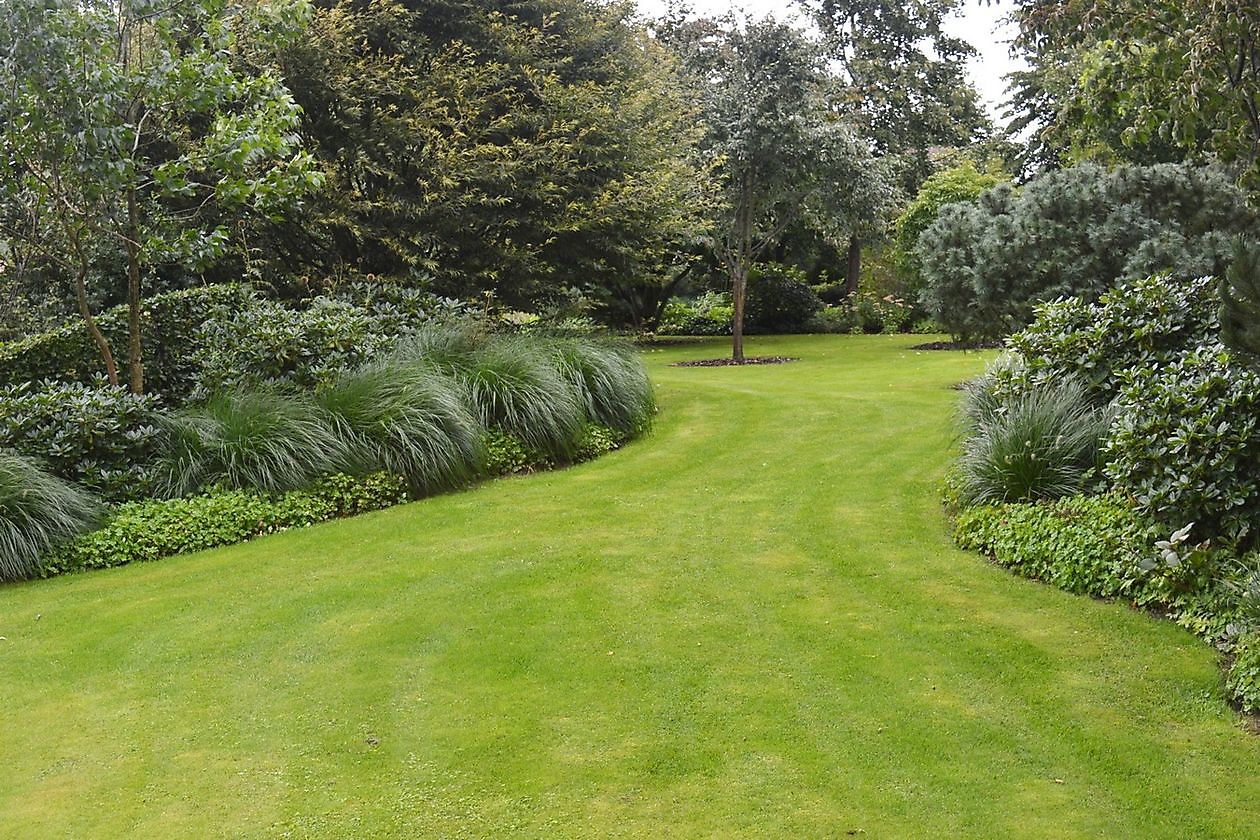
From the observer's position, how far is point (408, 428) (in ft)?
28.9

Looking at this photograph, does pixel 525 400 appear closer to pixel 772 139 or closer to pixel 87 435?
pixel 87 435

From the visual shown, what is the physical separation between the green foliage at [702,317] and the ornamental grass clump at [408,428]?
1746cm

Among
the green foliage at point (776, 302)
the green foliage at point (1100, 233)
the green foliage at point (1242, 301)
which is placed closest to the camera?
the green foliage at point (1242, 301)

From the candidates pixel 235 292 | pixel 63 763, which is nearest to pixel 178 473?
pixel 235 292

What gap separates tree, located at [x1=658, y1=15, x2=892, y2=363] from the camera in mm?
17359

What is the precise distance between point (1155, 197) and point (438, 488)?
8147 millimetres

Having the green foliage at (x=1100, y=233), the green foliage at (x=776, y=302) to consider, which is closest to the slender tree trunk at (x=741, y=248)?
the green foliage at (x=776, y=302)

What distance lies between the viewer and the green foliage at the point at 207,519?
727 cm

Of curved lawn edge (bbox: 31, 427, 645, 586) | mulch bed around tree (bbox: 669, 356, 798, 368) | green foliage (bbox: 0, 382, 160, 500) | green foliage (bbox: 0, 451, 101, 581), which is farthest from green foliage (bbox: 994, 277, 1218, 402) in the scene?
mulch bed around tree (bbox: 669, 356, 798, 368)

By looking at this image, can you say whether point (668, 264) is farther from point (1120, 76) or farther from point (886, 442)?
point (1120, 76)

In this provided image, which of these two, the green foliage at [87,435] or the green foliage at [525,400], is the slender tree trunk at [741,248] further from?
the green foliage at [87,435]

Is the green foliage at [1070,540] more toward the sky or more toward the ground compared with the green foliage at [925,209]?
more toward the ground

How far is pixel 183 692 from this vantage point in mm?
5094

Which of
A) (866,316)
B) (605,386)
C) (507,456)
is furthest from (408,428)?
(866,316)
